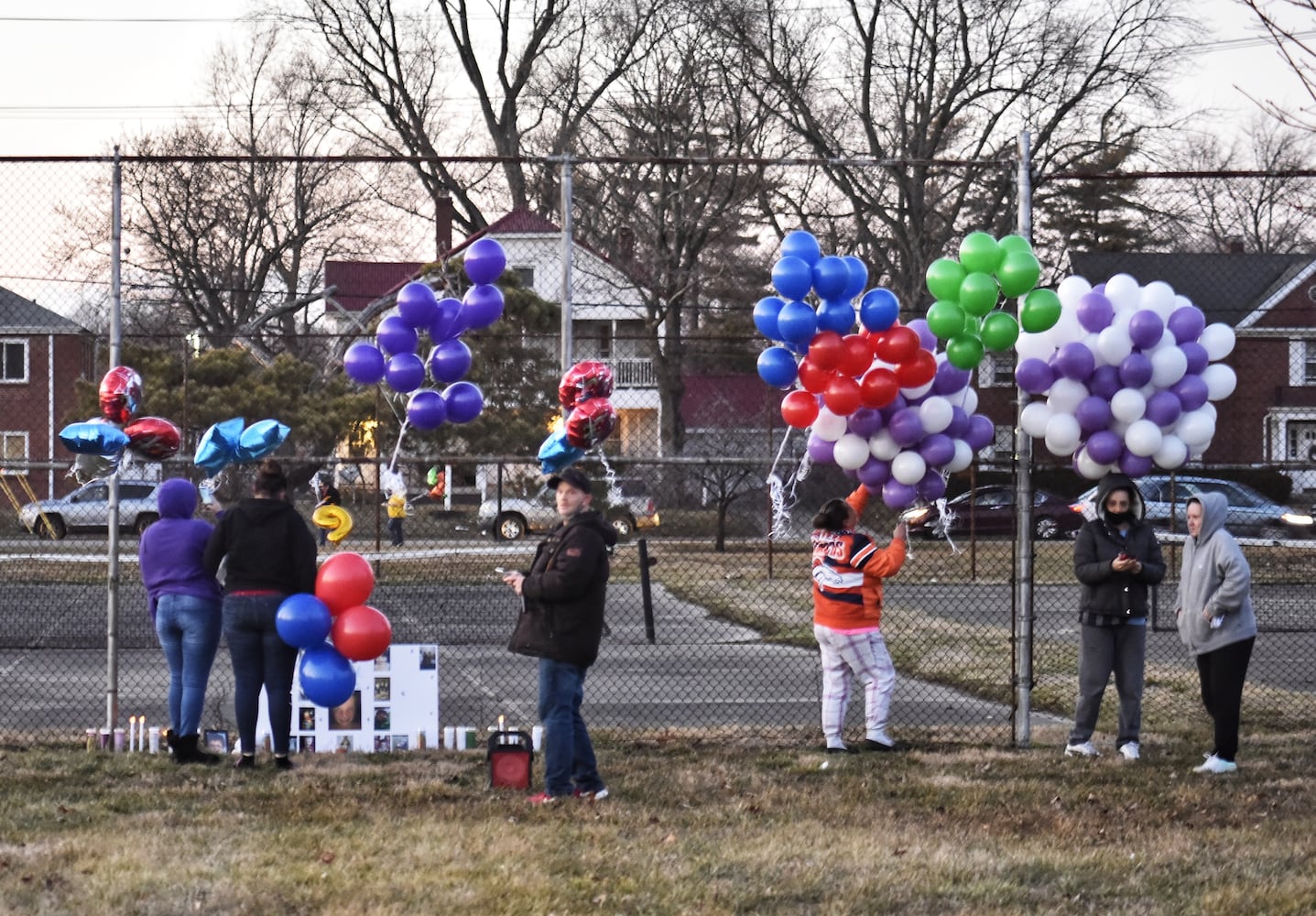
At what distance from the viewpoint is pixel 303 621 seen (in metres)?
7.87

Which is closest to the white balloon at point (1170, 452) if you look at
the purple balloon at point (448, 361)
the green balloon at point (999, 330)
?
the green balloon at point (999, 330)

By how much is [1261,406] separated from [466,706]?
16128 millimetres

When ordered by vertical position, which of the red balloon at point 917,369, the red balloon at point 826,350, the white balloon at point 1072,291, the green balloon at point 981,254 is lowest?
the red balloon at point 917,369

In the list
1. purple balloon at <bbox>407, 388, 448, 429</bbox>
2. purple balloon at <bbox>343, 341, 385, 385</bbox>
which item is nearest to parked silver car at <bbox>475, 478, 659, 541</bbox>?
purple balloon at <bbox>407, 388, 448, 429</bbox>

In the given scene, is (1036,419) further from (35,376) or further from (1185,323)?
(35,376)

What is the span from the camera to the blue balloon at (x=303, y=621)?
310 inches

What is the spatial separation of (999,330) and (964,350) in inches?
8.5

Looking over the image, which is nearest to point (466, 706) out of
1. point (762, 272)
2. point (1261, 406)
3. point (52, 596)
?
point (52, 596)

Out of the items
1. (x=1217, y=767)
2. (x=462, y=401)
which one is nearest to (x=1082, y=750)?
(x=1217, y=767)

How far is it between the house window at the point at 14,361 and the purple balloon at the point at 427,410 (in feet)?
19.8

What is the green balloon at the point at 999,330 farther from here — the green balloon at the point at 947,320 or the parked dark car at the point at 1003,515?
the parked dark car at the point at 1003,515

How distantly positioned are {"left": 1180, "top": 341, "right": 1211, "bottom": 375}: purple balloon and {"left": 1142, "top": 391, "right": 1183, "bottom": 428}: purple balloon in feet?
0.65

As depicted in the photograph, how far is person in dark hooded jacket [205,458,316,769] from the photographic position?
8.12 meters

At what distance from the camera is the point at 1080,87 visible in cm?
3316
